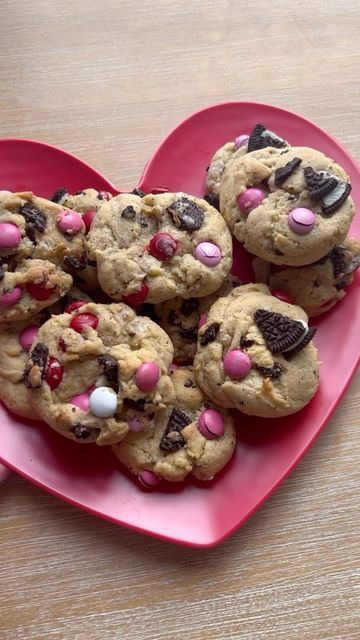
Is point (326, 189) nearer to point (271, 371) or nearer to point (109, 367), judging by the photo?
point (271, 371)

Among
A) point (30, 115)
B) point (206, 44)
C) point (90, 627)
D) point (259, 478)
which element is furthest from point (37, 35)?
point (90, 627)

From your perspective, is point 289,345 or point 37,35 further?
point 37,35

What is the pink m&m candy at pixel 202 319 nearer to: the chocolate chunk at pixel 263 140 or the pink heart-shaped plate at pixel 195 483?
the pink heart-shaped plate at pixel 195 483

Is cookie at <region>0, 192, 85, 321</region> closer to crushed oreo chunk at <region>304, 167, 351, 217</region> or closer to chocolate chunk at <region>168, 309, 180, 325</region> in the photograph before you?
chocolate chunk at <region>168, 309, 180, 325</region>

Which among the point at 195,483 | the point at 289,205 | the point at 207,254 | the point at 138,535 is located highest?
the point at 289,205

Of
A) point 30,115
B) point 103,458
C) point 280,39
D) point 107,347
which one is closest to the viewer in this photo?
point 107,347

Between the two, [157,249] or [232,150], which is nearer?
[157,249]

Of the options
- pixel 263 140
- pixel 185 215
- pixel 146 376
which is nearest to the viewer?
pixel 146 376

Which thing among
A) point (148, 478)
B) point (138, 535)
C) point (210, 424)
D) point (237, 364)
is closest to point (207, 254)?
point (237, 364)

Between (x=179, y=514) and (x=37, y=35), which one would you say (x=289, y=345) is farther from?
(x=37, y=35)
